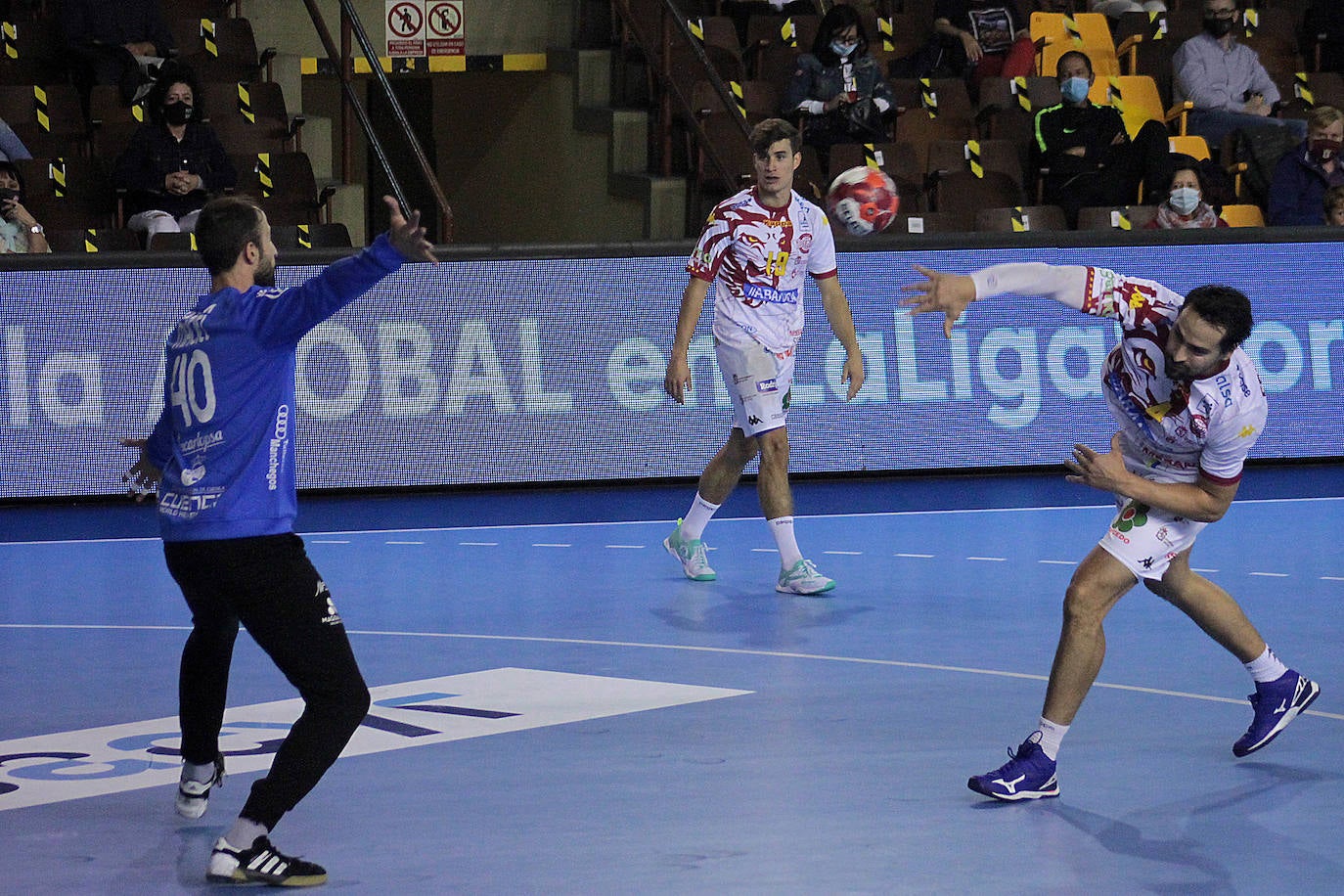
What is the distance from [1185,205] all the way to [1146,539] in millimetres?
8555

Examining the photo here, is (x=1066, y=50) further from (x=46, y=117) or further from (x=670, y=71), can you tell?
(x=46, y=117)

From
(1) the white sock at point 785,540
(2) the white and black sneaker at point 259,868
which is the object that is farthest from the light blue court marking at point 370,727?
(1) the white sock at point 785,540

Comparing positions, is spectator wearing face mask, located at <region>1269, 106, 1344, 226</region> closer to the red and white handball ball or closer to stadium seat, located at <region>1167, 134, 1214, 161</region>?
stadium seat, located at <region>1167, 134, 1214, 161</region>

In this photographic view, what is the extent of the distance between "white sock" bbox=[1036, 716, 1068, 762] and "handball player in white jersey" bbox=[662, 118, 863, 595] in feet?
11.4

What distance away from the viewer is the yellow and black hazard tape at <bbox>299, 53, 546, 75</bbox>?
1780 cm

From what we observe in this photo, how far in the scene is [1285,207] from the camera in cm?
1444

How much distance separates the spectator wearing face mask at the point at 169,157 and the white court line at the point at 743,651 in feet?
17.0

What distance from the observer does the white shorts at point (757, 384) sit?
9.10 m

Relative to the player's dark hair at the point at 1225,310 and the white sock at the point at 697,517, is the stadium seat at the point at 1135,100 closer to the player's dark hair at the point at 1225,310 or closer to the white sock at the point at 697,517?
the white sock at the point at 697,517

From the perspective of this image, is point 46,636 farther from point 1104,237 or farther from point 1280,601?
point 1104,237

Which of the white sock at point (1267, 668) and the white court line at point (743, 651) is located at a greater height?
the white sock at point (1267, 668)

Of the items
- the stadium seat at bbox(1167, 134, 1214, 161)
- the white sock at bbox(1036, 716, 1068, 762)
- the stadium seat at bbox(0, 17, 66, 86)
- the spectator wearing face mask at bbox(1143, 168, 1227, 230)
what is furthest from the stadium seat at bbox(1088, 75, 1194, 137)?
the white sock at bbox(1036, 716, 1068, 762)

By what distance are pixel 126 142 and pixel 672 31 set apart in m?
5.23

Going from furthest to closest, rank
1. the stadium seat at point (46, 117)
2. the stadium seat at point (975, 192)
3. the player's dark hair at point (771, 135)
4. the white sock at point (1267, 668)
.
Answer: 1. the stadium seat at point (975, 192)
2. the stadium seat at point (46, 117)
3. the player's dark hair at point (771, 135)
4. the white sock at point (1267, 668)
